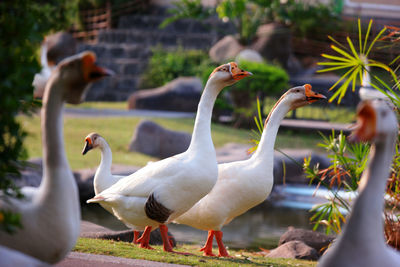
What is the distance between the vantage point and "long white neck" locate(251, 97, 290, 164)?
19.3 feet

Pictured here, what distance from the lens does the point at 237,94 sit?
17.0m

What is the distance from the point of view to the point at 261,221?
10.2 meters

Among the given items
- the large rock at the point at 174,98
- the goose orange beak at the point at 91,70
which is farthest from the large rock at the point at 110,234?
the large rock at the point at 174,98

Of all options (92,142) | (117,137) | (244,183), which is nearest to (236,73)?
(244,183)

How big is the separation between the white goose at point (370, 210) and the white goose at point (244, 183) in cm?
267

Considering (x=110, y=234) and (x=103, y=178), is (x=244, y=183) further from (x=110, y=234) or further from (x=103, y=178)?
(x=103, y=178)

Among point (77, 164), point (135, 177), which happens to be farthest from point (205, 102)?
point (77, 164)

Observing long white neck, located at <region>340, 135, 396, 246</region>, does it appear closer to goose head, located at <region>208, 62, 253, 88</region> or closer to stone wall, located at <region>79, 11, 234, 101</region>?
goose head, located at <region>208, 62, 253, 88</region>

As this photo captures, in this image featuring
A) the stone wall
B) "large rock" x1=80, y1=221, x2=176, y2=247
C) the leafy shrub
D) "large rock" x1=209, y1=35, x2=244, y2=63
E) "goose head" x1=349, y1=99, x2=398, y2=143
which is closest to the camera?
"goose head" x1=349, y1=99, x2=398, y2=143

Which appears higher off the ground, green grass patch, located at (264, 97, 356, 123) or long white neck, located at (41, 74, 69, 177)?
long white neck, located at (41, 74, 69, 177)

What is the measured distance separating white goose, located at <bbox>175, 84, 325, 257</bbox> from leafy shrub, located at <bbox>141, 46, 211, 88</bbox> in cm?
1412

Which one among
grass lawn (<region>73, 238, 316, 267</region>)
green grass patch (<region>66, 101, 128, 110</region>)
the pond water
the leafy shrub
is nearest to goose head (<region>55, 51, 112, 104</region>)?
grass lawn (<region>73, 238, 316, 267</region>)

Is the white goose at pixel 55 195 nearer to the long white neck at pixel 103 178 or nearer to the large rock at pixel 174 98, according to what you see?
the long white neck at pixel 103 178

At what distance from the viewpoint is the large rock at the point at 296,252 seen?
21.6 feet
